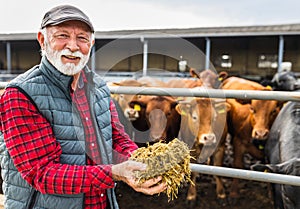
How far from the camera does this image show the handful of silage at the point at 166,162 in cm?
116

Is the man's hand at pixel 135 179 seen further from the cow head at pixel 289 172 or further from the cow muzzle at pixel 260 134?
the cow muzzle at pixel 260 134

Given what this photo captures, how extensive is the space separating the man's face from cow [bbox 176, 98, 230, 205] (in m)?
2.88

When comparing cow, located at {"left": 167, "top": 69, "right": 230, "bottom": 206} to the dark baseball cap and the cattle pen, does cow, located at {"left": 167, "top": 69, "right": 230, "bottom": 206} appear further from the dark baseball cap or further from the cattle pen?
the dark baseball cap

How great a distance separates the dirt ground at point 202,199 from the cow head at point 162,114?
805mm

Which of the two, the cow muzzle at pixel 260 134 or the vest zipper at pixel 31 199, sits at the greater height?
the vest zipper at pixel 31 199

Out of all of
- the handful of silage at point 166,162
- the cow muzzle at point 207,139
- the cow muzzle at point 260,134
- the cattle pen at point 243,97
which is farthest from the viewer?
the cow muzzle at point 260,134

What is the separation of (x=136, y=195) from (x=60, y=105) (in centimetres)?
335

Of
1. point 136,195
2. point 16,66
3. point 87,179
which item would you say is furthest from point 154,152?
point 16,66

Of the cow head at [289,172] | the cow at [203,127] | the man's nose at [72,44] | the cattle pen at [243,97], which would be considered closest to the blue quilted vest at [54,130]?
the man's nose at [72,44]

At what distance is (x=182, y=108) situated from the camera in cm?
445

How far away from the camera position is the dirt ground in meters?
4.23

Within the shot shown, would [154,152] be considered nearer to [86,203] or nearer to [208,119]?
[86,203]

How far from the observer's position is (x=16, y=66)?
68.7 feet

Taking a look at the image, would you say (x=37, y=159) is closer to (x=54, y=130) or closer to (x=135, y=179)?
(x=54, y=130)
